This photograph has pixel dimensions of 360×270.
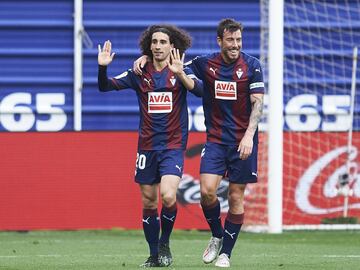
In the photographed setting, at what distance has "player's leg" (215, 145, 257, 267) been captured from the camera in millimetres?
10695

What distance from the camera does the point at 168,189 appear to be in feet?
34.2

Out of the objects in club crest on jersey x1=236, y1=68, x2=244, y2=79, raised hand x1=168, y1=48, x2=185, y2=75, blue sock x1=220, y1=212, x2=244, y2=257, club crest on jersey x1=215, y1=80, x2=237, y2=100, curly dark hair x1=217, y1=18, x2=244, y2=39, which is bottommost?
blue sock x1=220, y1=212, x2=244, y2=257

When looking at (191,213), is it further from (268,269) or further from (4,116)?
(268,269)

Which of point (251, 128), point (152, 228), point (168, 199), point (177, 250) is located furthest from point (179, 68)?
point (177, 250)

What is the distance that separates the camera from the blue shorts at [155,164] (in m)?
10.5

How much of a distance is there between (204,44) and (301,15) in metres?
1.72

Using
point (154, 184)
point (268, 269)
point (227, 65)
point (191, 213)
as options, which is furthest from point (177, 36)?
point (191, 213)

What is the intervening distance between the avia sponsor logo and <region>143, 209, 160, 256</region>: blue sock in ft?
24.2

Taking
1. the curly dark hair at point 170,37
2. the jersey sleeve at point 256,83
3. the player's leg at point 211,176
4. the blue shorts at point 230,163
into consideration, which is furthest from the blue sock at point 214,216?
the curly dark hair at point 170,37

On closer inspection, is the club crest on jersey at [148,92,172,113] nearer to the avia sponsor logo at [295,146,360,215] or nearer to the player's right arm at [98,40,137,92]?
the player's right arm at [98,40,137,92]

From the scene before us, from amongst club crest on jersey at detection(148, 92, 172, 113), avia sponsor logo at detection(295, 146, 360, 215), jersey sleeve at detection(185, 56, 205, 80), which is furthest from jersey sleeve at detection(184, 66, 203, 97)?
avia sponsor logo at detection(295, 146, 360, 215)

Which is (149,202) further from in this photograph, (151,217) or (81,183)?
(81,183)

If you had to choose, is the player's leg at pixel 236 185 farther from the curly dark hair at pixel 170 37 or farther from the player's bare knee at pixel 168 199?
the curly dark hair at pixel 170 37

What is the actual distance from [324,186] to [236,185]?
7.35m
